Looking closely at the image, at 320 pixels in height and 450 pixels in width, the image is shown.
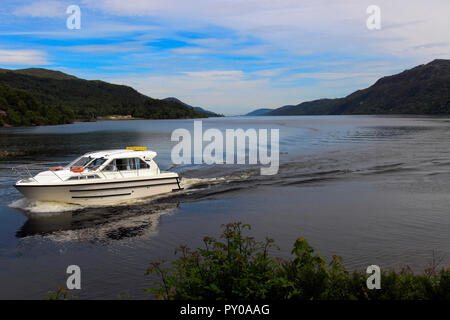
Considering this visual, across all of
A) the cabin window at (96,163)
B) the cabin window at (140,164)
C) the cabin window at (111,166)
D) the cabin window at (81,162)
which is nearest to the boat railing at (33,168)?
the cabin window at (81,162)

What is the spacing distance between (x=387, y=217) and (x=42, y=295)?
622 inches

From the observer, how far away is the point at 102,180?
21.7 m

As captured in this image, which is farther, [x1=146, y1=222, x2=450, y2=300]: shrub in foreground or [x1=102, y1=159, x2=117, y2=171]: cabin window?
[x1=102, y1=159, x2=117, y2=171]: cabin window

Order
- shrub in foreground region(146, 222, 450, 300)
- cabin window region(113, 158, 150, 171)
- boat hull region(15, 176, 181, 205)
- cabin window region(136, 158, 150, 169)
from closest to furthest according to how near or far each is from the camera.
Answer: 1. shrub in foreground region(146, 222, 450, 300)
2. boat hull region(15, 176, 181, 205)
3. cabin window region(113, 158, 150, 171)
4. cabin window region(136, 158, 150, 169)

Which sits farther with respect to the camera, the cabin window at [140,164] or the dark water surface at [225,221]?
the cabin window at [140,164]

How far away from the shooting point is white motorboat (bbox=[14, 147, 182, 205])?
814 inches

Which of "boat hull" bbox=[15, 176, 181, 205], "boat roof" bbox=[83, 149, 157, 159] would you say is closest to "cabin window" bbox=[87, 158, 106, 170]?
"boat roof" bbox=[83, 149, 157, 159]

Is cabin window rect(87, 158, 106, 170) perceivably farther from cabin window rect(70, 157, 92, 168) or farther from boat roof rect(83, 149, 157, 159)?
cabin window rect(70, 157, 92, 168)

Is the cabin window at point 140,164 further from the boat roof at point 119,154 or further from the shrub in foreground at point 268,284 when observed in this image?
the shrub in foreground at point 268,284

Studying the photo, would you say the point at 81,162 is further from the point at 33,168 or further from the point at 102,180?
the point at 33,168

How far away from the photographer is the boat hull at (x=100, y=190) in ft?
67.3

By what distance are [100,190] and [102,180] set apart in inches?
24.7
